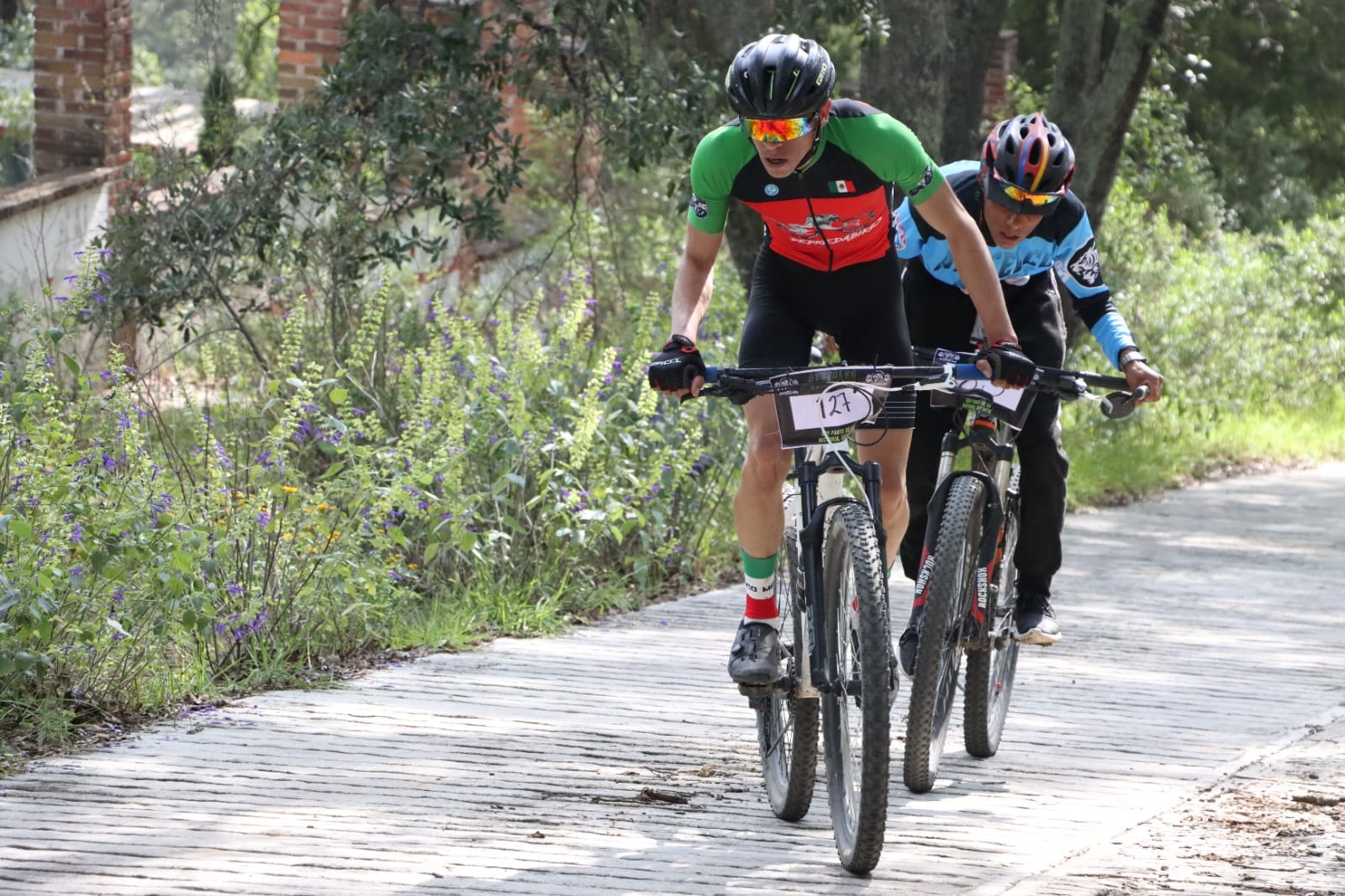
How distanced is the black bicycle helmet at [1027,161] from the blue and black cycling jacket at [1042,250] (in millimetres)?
227

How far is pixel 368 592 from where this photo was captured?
6703 millimetres

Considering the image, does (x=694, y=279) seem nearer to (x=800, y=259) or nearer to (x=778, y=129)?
(x=800, y=259)

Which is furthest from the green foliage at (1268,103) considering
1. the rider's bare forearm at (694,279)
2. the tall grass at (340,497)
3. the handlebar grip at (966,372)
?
the rider's bare forearm at (694,279)

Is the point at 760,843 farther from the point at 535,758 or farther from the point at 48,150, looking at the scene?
the point at 48,150

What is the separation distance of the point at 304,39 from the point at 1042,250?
909 cm

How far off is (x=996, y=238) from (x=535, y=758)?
6.59 feet

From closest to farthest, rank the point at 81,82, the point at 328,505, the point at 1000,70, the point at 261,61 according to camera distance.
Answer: the point at 328,505, the point at 81,82, the point at 1000,70, the point at 261,61

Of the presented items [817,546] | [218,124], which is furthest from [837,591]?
[218,124]

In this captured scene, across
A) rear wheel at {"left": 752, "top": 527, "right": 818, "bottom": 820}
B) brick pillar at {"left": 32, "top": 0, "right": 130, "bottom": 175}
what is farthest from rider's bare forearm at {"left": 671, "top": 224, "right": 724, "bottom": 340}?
brick pillar at {"left": 32, "top": 0, "right": 130, "bottom": 175}

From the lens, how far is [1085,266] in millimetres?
5625

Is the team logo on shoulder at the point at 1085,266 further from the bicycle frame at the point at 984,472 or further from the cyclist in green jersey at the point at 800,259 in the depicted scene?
the cyclist in green jersey at the point at 800,259

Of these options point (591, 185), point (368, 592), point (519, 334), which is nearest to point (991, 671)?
point (368, 592)

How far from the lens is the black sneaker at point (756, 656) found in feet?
15.1

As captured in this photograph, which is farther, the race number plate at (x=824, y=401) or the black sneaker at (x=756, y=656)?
the black sneaker at (x=756, y=656)
